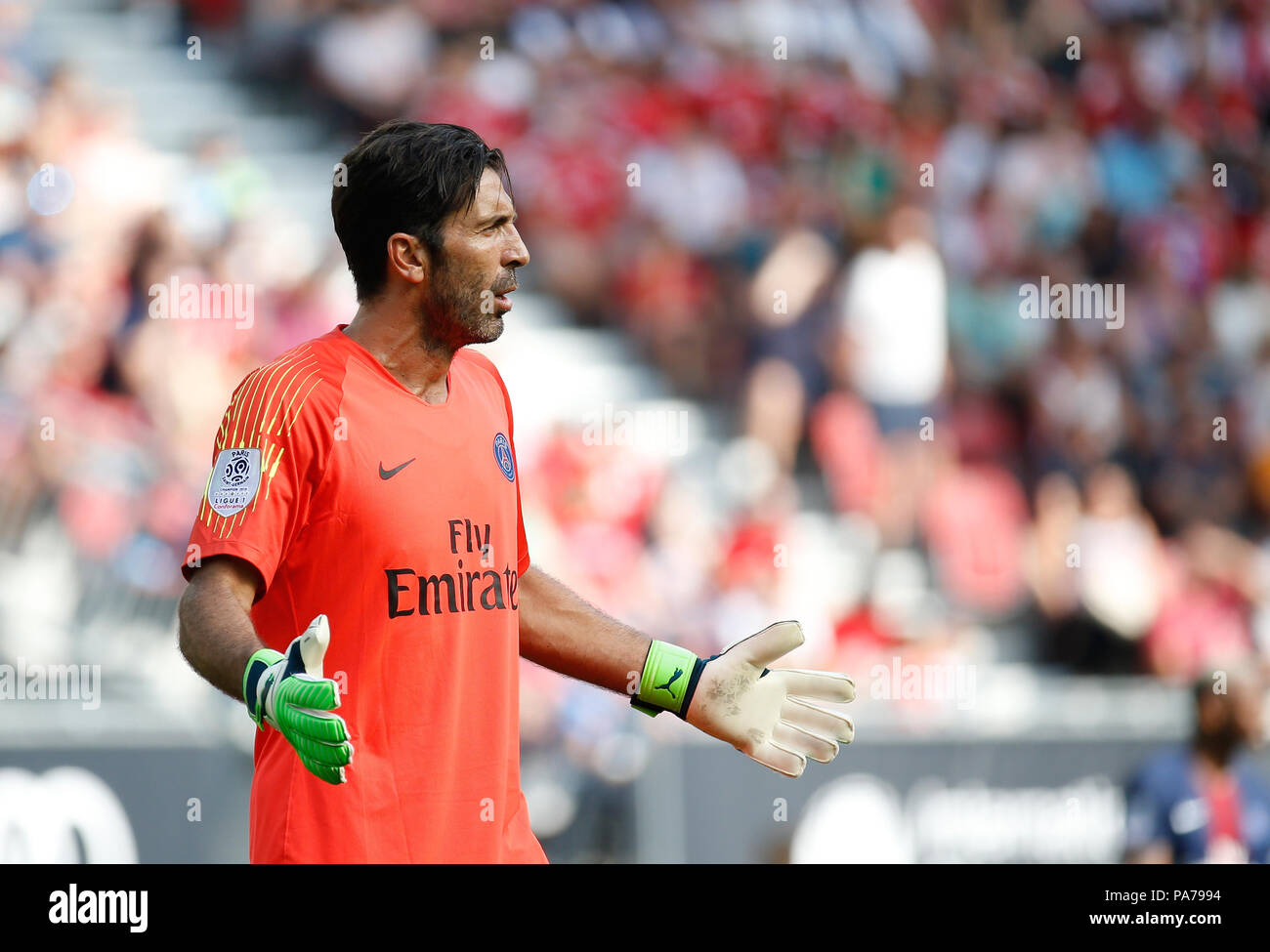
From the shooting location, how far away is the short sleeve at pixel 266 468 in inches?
106

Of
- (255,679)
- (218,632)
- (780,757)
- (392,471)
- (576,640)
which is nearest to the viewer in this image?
(255,679)

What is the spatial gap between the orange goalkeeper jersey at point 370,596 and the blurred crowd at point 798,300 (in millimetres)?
4206

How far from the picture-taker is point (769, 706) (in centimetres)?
318

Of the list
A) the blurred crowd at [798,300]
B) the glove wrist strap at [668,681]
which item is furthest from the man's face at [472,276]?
the blurred crowd at [798,300]

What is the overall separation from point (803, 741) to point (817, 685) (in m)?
0.11

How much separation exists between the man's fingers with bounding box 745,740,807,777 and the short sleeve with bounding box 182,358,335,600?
99 centimetres

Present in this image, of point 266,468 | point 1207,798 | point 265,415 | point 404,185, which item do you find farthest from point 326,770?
point 1207,798

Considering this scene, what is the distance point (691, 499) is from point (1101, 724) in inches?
84.8

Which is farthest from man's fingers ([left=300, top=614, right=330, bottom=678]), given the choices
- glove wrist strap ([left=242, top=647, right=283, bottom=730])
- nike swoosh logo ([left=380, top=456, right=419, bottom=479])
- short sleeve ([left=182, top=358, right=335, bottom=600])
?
nike swoosh logo ([left=380, top=456, right=419, bottom=479])

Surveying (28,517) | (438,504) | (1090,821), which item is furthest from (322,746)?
(1090,821)

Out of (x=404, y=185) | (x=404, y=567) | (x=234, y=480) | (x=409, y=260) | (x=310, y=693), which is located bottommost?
(x=310, y=693)

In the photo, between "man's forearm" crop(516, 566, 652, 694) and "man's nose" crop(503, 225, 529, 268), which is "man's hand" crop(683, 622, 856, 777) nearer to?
"man's forearm" crop(516, 566, 652, 694)

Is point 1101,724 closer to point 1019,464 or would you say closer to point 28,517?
point 1019,464

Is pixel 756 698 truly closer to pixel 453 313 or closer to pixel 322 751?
pixel 453 313
